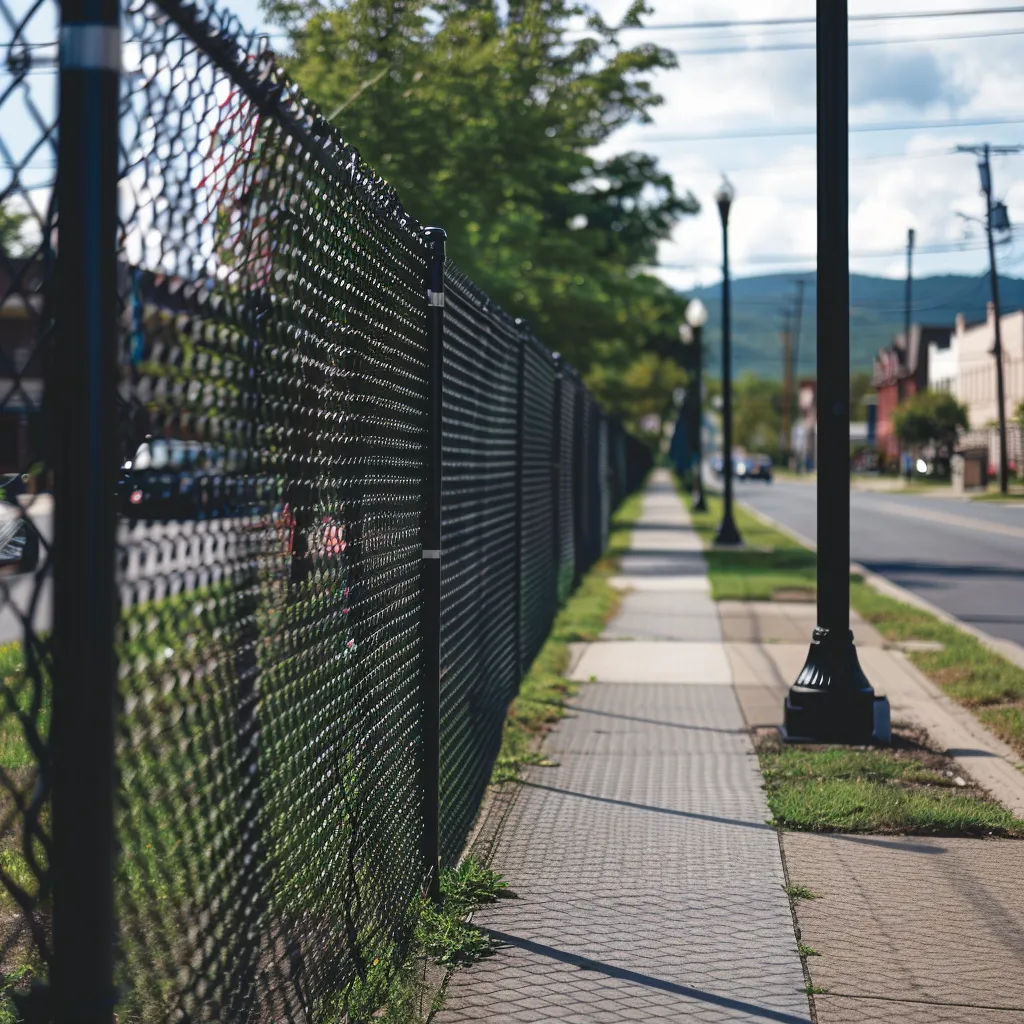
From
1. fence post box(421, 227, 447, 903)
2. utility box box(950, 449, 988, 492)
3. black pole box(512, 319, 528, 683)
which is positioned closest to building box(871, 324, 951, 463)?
utility box box(950, 449, 988, 492)

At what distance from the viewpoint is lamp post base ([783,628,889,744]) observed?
7535mm

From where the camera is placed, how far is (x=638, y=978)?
411 cm

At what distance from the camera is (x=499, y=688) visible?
24.3 ft

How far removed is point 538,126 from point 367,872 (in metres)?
12.4

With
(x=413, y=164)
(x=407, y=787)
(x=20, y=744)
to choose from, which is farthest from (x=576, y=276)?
(x=407, y=787)

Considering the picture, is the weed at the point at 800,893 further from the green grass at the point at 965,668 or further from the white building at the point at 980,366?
the white building at the point at 980,366

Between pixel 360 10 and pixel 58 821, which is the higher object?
pixel 360 10

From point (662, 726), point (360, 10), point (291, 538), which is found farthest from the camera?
point (360, 10)

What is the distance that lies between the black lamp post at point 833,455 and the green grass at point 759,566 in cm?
821

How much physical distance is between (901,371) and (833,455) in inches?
4078

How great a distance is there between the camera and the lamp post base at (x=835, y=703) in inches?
297

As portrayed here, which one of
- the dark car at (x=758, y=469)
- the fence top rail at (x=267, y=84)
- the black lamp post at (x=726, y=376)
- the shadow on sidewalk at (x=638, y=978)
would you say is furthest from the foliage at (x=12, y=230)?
the dark car at (x=758, y=469)

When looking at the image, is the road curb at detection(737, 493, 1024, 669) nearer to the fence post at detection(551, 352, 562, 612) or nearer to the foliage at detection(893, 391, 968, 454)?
the fence post at detection(551, 352, 562, 612)

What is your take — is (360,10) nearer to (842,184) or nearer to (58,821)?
(842,184)
